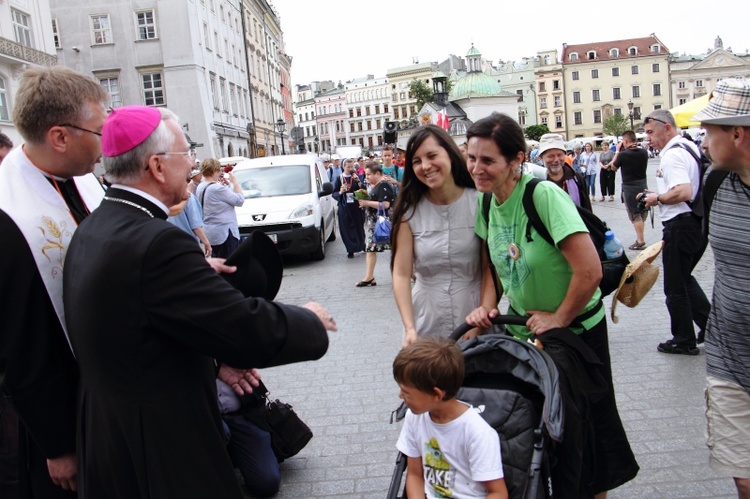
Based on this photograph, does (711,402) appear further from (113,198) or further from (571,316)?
(113,198)

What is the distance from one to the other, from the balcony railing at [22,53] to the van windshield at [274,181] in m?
16.8

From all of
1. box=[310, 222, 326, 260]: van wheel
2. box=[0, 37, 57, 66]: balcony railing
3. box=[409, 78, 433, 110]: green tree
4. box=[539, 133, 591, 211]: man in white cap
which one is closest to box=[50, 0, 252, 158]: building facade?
box=[0, 37, 57, 66]: balcony railing

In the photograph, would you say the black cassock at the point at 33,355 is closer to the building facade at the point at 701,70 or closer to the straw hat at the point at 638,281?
the straw hat at the point at 638,281

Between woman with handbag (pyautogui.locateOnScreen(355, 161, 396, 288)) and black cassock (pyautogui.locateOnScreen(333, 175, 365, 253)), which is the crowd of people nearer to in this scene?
woman with handbag (pyautogui.locateOnScreen(355, 161, 396, 288))

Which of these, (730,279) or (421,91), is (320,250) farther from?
(421,91)

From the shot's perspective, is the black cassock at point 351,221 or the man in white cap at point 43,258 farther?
the black cassock at point 351,221

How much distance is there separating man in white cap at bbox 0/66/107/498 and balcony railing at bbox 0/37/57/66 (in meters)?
27.2

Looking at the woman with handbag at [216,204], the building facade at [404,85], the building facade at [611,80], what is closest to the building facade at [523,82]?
the building facade at [611,80]

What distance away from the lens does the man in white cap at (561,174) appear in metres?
6.82

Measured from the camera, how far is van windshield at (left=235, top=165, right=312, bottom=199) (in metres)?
13.7

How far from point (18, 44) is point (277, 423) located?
96.7 feet

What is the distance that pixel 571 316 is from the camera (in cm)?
290

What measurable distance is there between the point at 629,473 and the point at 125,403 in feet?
7.40

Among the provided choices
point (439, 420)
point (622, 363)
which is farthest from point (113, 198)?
point (622, 363)
